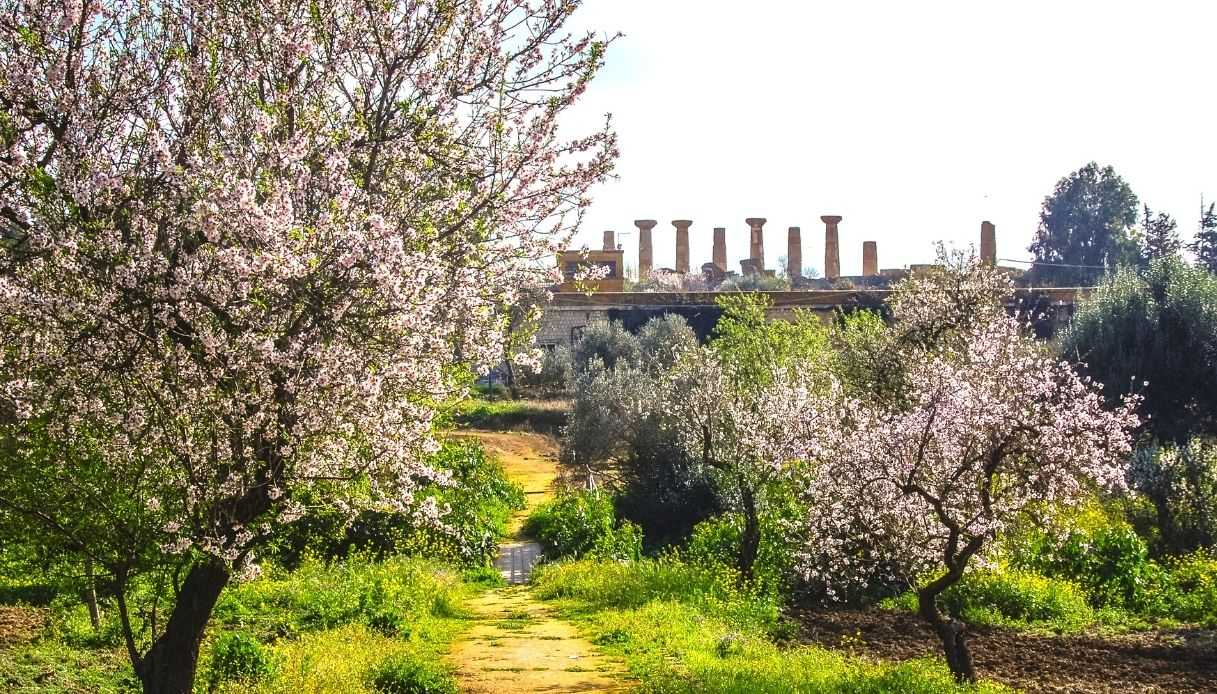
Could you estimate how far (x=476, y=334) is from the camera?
28.7ft

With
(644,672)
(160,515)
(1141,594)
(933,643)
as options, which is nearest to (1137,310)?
(1141,594)

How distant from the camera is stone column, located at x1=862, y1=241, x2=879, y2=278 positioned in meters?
86.2

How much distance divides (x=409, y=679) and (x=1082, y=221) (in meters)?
83.5

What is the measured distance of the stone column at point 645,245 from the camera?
3329 inches

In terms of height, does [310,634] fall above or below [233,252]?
below

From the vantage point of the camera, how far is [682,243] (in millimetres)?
87562

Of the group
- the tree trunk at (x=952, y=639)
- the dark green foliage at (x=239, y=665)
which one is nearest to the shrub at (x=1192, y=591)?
the tree trunk at (x=952, y=639)

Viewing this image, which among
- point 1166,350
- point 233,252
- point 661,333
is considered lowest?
point 661,333

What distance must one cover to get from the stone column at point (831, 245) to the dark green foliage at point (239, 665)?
247 ft

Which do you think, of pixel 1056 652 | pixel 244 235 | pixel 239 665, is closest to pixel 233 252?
pixel 244 235

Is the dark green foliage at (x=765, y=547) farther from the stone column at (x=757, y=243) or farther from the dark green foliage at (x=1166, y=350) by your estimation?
the stone column at (x=757, y=243)

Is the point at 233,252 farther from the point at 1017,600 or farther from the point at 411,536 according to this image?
the point at 411,536

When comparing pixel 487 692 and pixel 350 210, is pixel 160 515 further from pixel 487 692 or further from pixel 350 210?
pixel 487 692

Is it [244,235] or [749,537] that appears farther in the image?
[749,537]
